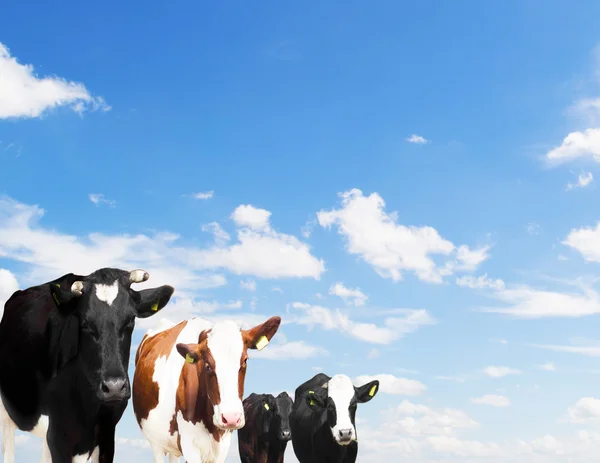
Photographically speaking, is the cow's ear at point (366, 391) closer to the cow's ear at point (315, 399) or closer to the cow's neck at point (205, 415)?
the cow's ear at point (315, 399)

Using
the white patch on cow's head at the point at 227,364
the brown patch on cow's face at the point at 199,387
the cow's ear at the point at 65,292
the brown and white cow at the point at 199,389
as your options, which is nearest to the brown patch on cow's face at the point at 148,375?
the brown and white cow at the point at 199,389

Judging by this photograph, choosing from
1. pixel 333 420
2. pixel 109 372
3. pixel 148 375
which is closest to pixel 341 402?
pixel 333 420

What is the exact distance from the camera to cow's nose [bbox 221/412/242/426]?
31.4 ft

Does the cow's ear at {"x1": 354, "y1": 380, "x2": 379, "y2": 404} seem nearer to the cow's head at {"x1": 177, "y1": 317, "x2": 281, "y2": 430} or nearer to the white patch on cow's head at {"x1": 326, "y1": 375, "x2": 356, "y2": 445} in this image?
the white patch on cow's head at {"x1": 326, "y1": 375, "x2": 356, "y2": 445}

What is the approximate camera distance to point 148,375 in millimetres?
11609

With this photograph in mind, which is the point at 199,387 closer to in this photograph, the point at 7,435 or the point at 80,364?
the point at 80,364

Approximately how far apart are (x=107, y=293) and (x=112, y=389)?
121 centimetres

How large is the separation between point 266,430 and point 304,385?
1.51m

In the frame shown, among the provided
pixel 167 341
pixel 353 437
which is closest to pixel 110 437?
pixel 167 341

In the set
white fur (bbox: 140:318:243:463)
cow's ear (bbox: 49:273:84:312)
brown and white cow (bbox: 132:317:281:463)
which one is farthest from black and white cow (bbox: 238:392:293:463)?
cow's ear (bbox: 49:273:84:312)

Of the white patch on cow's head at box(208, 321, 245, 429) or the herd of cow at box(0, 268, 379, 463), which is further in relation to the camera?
the white patch on cow's head at box(208, 321, 245, 429)

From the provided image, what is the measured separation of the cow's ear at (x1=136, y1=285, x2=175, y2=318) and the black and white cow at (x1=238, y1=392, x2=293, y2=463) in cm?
969

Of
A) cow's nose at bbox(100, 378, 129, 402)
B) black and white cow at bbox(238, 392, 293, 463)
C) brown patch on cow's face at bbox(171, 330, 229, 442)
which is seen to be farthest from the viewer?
black and white cow at bbox(238, 392, 293, 463)

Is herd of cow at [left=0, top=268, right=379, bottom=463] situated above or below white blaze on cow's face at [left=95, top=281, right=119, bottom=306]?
below
